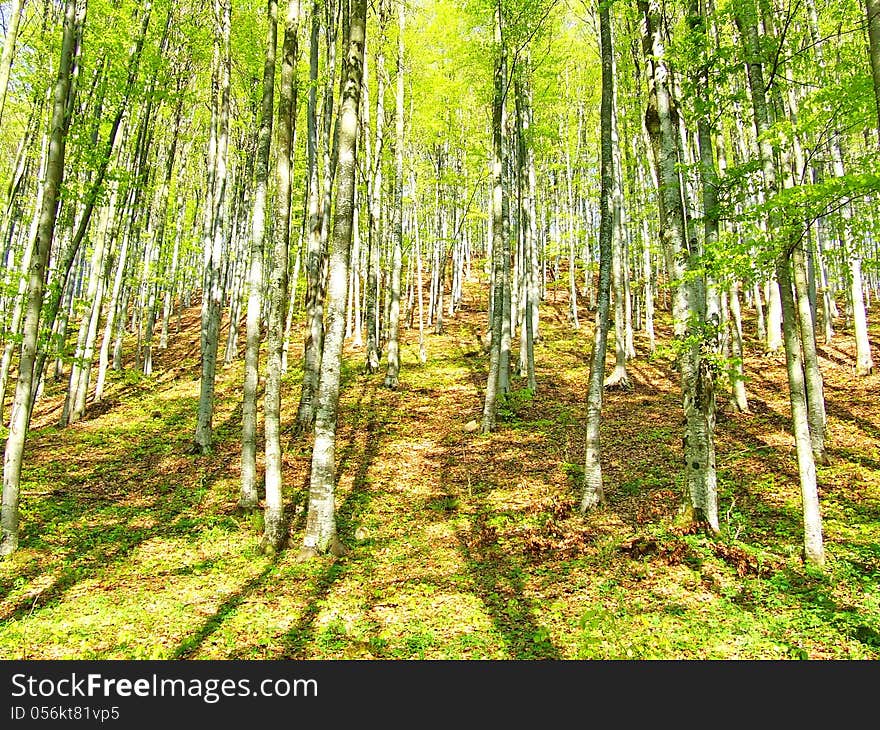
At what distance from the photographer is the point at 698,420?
7.46 meters

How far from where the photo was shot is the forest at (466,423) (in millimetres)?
5898

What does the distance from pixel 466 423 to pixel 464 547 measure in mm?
5923

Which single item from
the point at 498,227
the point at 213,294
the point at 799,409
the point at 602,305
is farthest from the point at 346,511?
the point at 498,227

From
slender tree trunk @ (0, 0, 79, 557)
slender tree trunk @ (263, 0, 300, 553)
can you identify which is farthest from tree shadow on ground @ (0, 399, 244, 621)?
slender tree trunk @ (263, 0, 300, 553)

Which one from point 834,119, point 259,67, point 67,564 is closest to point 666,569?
point 834,119

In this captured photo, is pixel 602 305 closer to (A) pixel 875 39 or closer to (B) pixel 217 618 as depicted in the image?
(A) pixel 875 39

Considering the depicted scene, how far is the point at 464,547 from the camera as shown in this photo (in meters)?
8.01

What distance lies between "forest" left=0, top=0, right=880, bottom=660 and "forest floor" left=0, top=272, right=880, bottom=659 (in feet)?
0.18

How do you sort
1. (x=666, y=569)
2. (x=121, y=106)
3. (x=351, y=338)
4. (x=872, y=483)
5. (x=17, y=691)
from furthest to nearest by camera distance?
(x=351, y=338) → (x=121, y=106) → (x=872, y=483) → (x=666, y=569) → (x=17, y=691)

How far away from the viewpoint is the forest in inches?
232

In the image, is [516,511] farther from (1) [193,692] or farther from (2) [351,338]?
(2) [351,338]

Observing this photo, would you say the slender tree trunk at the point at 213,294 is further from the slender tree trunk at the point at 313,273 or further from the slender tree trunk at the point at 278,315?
the slender tree trunk at the point at 278,315

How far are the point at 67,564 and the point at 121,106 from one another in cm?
1029

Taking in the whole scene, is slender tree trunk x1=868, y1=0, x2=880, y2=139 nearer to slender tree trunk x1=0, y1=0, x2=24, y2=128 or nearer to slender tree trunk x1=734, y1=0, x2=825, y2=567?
slender tree trunk x1=734, y1=0, x2=825, y2=567
